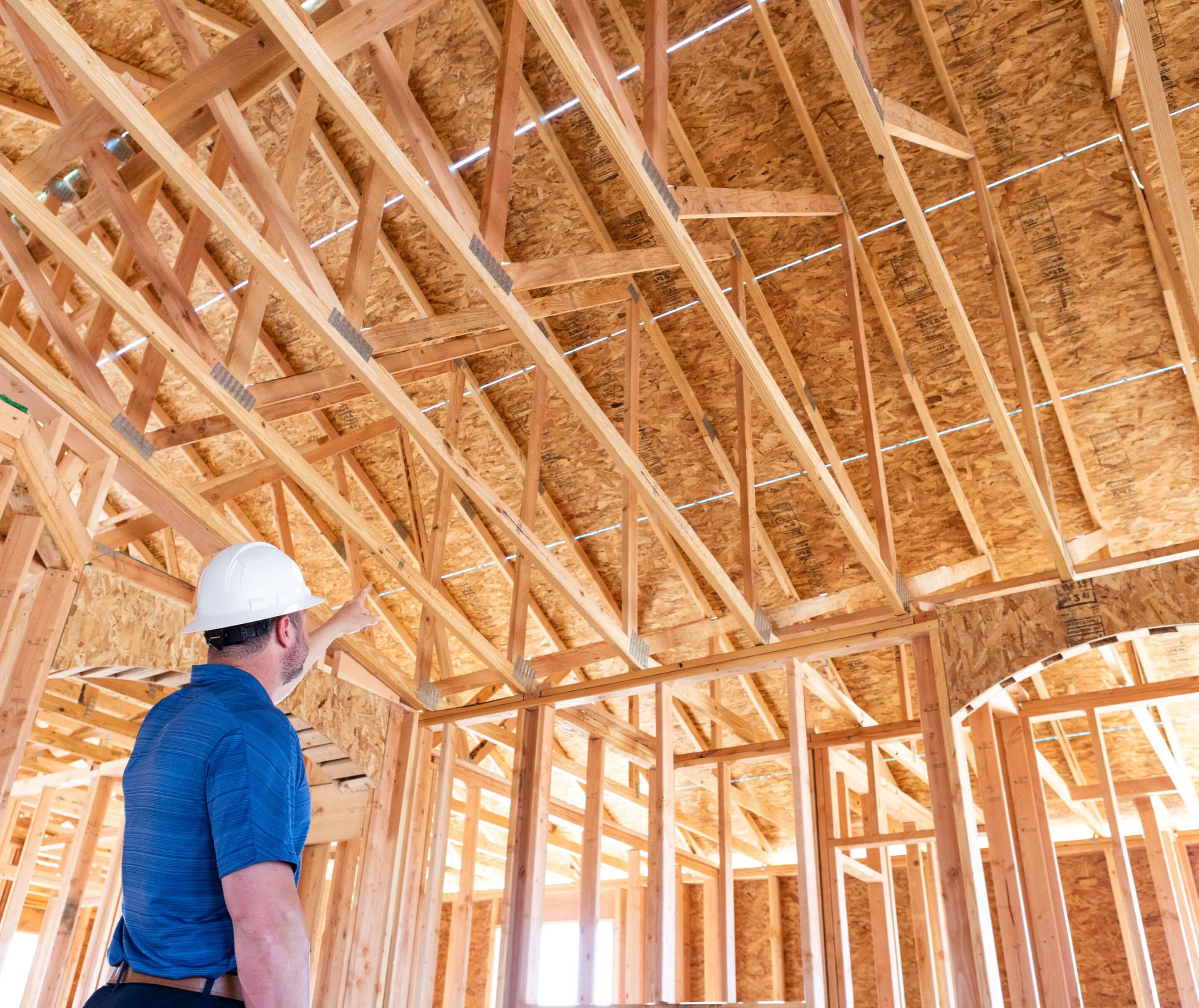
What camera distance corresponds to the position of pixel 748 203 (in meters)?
4.66

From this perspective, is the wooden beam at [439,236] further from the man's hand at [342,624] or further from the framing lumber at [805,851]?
the man's hand at [342,624]

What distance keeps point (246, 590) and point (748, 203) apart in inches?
139

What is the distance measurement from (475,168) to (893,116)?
3.04m

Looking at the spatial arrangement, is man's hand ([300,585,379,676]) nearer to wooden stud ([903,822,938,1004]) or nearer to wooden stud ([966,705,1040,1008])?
wooden stud ([966,705,1040,1008])

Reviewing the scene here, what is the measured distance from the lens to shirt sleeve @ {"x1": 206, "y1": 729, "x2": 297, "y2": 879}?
1439 millimetres

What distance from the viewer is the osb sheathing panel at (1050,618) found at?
15.5ft

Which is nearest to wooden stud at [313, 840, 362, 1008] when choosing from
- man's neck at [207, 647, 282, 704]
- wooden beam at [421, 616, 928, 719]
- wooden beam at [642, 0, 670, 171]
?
wooden beam at [421, 616, 928, 719]

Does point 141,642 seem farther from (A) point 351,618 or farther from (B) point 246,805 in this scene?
(B) point 246,805

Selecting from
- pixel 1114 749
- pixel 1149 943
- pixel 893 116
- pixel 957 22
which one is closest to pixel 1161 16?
pixel 957 22

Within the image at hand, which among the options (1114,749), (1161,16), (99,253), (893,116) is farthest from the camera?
(1114,749)

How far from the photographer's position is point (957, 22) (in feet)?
17.6

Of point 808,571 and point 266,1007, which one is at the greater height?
point 808,571

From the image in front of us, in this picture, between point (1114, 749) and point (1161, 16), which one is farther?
point (1114, 749)

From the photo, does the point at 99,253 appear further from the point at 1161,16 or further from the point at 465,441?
the point at 1161,16
